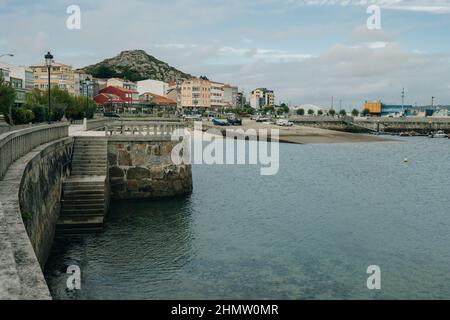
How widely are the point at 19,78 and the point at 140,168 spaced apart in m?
94.7

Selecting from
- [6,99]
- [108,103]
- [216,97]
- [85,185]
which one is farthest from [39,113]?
[216,97]

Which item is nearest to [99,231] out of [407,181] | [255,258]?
[255,258]

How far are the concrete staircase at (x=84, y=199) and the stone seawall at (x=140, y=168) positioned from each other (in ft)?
4.22

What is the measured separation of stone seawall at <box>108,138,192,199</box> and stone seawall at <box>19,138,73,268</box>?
3242 mm

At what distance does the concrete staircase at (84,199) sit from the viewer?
21.7 m

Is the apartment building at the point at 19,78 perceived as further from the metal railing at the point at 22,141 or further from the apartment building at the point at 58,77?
the metal railing at the point at 22,141

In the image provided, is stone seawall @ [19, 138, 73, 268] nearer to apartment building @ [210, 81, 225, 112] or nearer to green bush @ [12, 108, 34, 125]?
green bush @ [12, 108, 34, 125]

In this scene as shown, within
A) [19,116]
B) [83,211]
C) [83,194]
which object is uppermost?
[19,116]

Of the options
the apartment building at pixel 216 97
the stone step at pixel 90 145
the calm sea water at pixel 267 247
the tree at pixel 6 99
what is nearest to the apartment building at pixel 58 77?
the apartment building at pixel 216 97

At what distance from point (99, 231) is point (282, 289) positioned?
972 centimetres

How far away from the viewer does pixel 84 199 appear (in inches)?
911

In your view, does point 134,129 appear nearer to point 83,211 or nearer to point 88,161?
point 88,161
